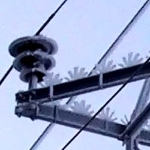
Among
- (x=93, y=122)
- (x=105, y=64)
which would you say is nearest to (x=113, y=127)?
(x=93, y=122)

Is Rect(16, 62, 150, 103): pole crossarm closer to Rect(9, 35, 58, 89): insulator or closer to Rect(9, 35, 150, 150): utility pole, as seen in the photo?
Rect(9, 35, 150, 150): utility pole

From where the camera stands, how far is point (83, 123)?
19.5ft

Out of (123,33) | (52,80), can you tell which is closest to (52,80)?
(52,80)

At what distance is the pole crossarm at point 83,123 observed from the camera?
5.82 m

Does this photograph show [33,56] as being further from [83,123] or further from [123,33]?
[123,33]

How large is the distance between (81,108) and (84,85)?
37cm

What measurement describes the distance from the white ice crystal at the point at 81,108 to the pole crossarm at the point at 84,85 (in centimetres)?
25

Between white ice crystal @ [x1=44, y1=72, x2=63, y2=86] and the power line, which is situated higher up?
the power line

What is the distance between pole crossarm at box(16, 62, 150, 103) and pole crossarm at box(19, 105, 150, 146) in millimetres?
102

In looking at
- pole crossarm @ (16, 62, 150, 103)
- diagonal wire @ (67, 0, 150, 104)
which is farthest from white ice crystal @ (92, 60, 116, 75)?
diagonal wire @ (67, 0, 150, 104)

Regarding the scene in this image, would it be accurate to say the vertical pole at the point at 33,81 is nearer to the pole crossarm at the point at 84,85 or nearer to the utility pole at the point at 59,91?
the utility pole at the point at 59,91

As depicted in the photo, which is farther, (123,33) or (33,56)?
Result: (123,33)

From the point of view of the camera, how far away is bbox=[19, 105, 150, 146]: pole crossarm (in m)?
5.82

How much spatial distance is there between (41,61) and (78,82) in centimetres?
38
